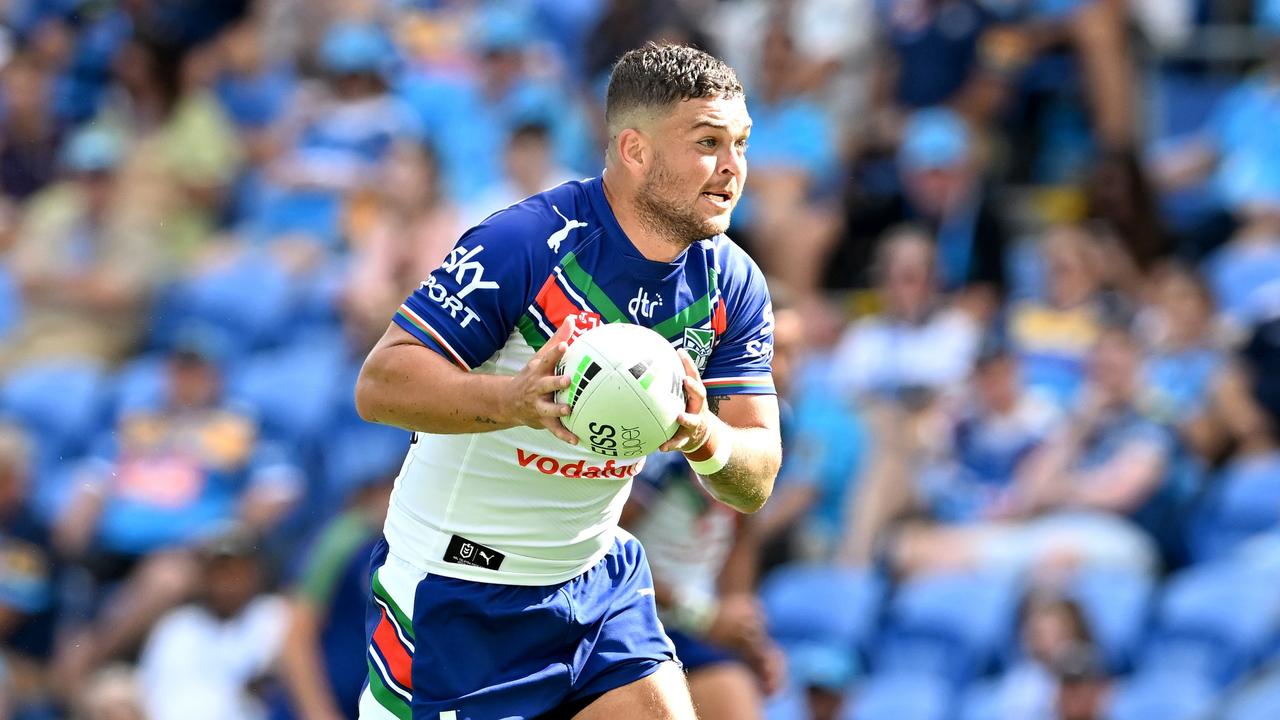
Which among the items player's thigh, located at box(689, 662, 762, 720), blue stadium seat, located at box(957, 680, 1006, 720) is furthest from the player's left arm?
blue stadium seat, located at box(957, 680, 1006, 720)

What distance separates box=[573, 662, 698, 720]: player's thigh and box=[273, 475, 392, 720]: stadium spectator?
151 inches

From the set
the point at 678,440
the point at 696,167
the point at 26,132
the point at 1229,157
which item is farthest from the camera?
the point at 26,132

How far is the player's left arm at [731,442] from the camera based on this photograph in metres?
4.12

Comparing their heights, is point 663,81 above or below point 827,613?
above

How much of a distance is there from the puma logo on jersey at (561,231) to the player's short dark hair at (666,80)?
11.0 inches

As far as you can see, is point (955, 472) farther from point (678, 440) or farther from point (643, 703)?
point (678, 440)

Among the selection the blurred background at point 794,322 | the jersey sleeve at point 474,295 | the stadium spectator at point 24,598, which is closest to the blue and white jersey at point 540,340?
the jersey sleeve at point 474,295

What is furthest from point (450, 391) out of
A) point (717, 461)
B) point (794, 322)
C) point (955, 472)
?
point (955, 472)

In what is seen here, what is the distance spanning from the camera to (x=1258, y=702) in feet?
26.3

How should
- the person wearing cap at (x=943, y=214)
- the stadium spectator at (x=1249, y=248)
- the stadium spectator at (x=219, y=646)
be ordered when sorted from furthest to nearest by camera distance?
the person wearing cap at (x=943, y=214), the stadium spectator at (x=219, y=646), the stadium spectator at (x=1249, y=248)

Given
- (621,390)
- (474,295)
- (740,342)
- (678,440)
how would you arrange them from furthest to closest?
(740,342), (474,295), (678,440), (621,390)

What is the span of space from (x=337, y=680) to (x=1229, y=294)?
5.22 meters

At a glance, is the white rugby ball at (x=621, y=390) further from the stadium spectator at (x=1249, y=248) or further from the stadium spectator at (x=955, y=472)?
the stadium spectator at (x=1249, y=248)

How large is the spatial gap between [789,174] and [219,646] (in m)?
4.57
